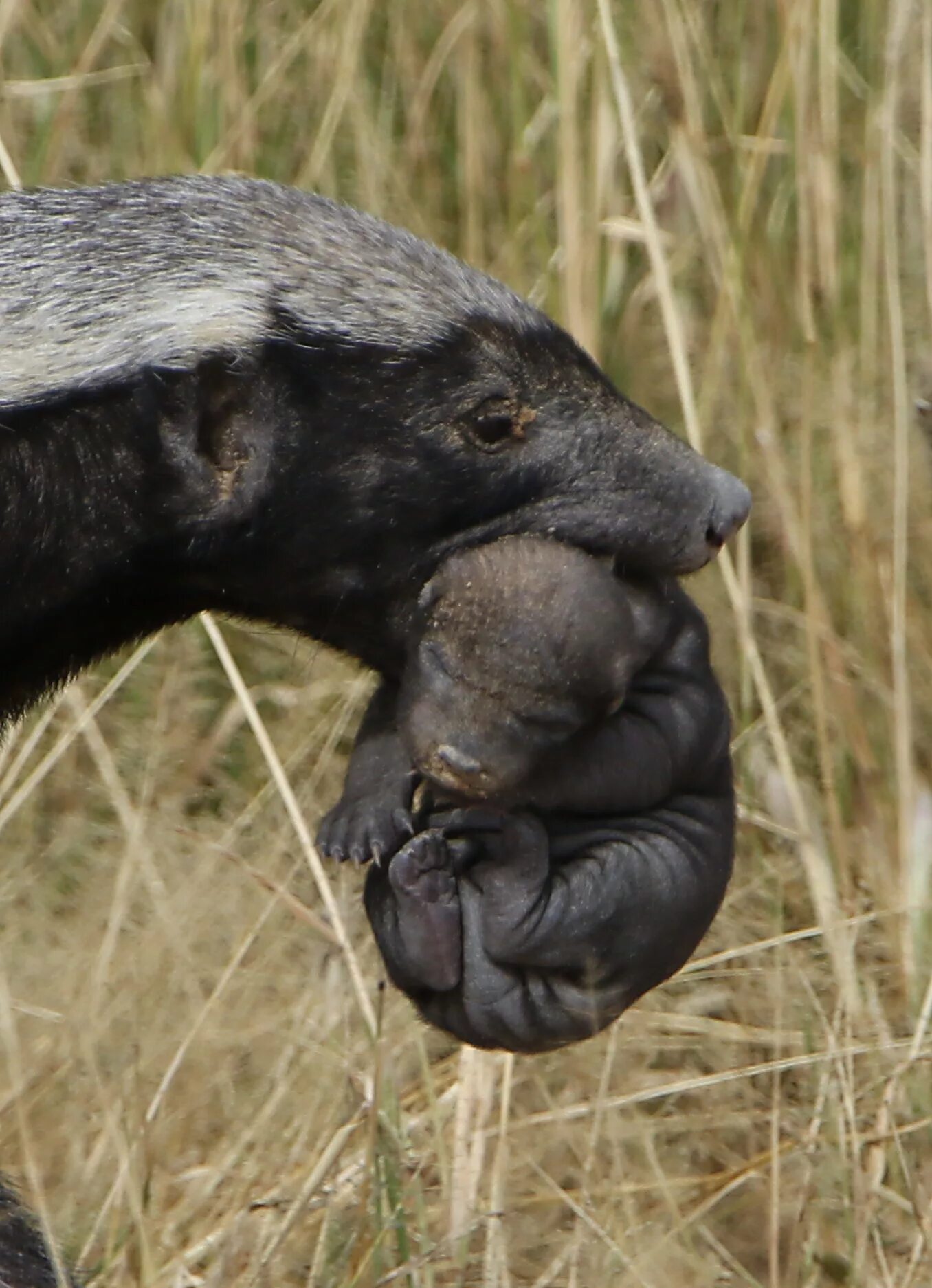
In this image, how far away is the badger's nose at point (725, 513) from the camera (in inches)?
100

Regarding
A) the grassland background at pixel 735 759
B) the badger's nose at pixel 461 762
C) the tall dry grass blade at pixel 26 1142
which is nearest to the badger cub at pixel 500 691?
the badger's nose at pixel 461 762

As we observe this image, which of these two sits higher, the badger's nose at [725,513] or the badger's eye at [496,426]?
the badger's eye at [496,426]

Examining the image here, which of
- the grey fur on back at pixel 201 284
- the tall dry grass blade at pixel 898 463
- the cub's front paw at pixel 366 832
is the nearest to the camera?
the grey fur on back at pixel 201 284

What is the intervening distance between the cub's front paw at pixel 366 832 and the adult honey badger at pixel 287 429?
0.20 metres

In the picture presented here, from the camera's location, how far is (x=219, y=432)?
8.48ft

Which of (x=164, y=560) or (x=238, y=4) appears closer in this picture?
(x=164, y=560)

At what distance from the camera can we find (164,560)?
2.61 m

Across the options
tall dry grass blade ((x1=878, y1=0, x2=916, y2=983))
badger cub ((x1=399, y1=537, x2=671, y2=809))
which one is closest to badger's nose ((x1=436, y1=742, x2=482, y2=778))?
badger cub ((x1=399, y1=537, x2=671, y2=809))

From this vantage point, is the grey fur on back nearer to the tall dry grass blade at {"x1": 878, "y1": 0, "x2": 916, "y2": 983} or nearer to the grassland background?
the grassland background

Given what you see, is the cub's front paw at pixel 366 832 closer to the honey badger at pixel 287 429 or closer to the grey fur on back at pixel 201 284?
the honey badger at pixel 287 429

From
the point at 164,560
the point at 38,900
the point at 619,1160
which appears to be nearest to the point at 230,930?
the point at 38,900

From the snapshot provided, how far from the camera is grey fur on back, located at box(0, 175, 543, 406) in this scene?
2.51m

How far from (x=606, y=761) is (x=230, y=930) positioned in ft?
4.46

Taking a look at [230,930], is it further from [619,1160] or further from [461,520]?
[461,520]
